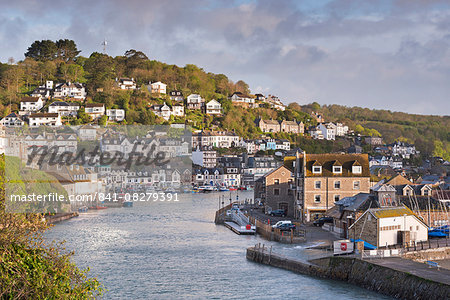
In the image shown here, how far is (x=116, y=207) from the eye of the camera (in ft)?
177

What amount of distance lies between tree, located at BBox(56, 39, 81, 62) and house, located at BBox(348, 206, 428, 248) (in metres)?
113

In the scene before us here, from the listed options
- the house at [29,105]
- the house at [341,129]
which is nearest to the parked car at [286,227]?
the house at [29,105]

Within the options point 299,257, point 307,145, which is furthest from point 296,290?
point 307,145

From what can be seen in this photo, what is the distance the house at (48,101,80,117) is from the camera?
3986 inches

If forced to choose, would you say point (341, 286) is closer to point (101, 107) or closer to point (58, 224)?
point (58, 224)

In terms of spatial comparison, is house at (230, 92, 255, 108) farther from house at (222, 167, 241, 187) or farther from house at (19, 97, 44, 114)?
house at (19, 97, 44, 114)

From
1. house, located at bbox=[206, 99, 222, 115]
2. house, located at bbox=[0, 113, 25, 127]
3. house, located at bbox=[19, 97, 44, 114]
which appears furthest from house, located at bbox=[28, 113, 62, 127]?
house, located at bbox=[206, 99, 222, 115]

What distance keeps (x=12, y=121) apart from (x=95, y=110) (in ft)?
48.1

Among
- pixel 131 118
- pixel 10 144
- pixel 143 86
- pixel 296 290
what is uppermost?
pixel 143 86

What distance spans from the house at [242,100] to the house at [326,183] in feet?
295

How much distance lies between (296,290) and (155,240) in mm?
13631

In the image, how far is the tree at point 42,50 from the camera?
4847 inches

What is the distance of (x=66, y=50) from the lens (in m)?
127

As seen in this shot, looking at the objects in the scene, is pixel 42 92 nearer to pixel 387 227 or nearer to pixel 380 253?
pixel 387 227
